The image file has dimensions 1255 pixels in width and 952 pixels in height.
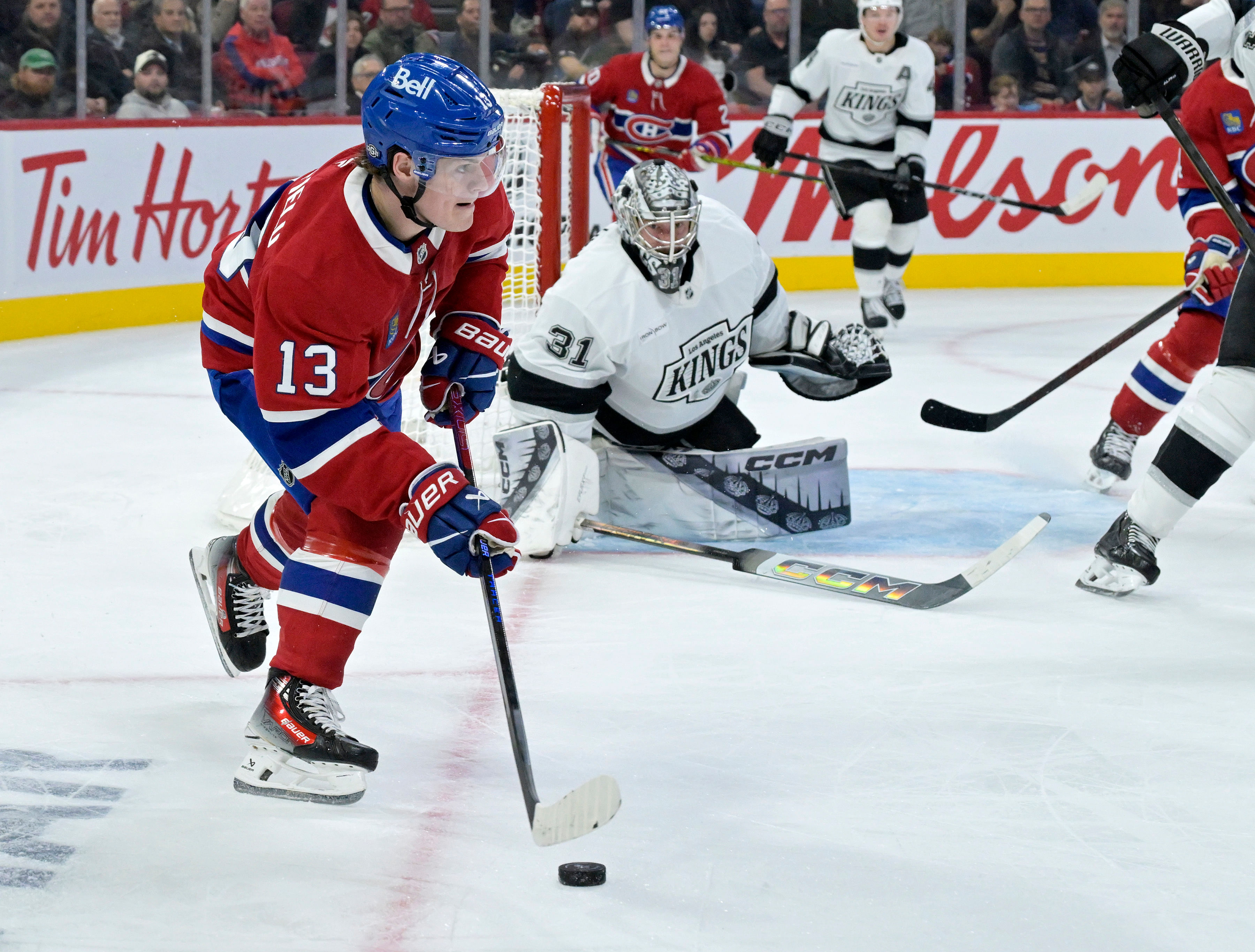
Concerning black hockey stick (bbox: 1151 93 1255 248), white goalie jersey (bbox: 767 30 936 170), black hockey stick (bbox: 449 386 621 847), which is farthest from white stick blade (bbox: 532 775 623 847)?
white goalie jersey (bbox: 767 30 936 170)

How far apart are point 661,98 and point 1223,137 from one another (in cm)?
352

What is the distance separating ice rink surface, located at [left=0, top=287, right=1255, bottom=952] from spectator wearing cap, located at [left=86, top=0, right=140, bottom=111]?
9.87 feet

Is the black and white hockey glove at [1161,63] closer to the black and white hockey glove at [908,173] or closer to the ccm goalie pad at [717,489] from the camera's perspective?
the ccm goalie pad at [717,489]

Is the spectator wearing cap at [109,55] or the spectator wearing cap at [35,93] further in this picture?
the spectator wearing cap at [109,55]

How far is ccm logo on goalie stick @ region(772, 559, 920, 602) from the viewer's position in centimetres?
284

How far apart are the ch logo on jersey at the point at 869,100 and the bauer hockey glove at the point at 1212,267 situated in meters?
2.81

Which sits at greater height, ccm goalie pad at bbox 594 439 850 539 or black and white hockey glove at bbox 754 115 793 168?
black and white hockey glove at bbox 754 115 793 168

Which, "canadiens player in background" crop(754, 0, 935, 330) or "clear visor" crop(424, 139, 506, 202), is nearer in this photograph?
"clear visor" crop(424, 139, 506, 202)

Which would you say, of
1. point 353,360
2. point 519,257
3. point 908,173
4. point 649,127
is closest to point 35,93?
point 649,127

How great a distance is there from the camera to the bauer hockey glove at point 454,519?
174 centimetres

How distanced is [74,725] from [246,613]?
0.28 m

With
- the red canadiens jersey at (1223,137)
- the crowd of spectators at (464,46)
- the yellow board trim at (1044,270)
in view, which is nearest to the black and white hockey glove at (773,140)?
the crowd of spectators at (464,46)

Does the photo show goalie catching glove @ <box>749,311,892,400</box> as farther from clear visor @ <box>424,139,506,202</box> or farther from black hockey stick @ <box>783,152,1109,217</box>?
black hockey stick @ <box>783,152,1109,217</box>

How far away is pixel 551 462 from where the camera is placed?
3.05 metres
